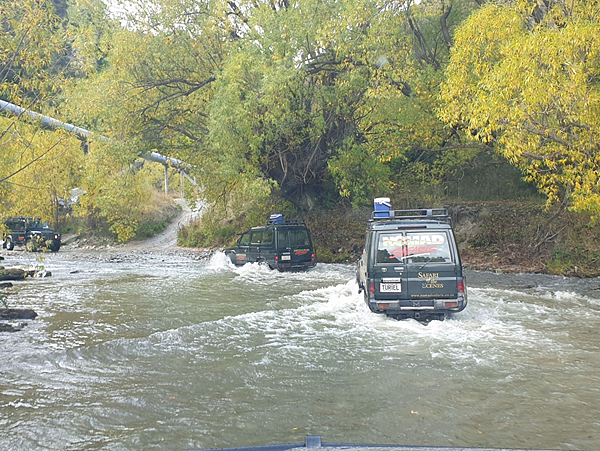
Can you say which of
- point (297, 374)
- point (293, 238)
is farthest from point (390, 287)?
point (293, 238)

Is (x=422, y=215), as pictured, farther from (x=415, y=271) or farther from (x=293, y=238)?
(x=293, y=238)

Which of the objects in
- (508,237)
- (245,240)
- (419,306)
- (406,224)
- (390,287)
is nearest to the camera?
(419,306)

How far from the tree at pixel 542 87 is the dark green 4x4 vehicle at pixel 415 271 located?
3334mm

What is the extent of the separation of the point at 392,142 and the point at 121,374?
54.3ft

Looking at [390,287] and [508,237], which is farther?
[508,237]

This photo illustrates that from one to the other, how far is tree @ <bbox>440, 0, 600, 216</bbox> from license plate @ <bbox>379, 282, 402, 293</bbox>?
4298mm

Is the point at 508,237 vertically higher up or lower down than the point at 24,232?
lower down

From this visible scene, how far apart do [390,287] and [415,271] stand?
0.55m

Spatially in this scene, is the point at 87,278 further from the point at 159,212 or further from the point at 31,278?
the point at 159,212

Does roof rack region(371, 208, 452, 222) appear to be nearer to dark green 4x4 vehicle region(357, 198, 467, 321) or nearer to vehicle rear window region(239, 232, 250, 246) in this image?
dark green 4x4 vehicle region(357, 198, 467, 321)

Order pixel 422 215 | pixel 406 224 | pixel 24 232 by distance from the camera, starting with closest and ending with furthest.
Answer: pixel 406 224 → pixel 422 215 → pixel 24 232

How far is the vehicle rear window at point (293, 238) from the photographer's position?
68.0 feet

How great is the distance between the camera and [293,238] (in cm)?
2089

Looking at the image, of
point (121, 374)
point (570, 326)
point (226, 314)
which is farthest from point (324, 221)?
point (121, 374)
